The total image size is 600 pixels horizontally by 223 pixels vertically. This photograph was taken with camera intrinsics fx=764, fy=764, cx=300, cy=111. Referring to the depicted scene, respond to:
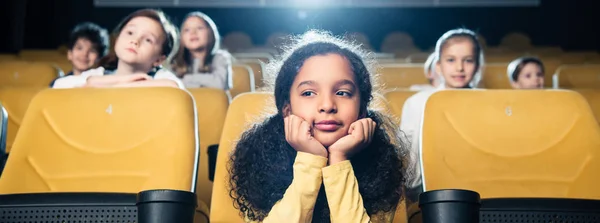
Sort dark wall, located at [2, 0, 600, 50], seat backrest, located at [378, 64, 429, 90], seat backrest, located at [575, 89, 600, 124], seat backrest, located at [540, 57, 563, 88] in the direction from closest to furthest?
seat backrest, located at [575, 89, 600, 124] < seat backrest, located at [378, 64, 429, 90] < seat backrest, located at [540, 57, 563, 88] < dark wall, located at [2, 0, 600, 50]

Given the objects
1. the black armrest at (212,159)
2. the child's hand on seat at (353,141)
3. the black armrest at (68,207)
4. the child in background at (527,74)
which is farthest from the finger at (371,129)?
the child in background at (527,74)

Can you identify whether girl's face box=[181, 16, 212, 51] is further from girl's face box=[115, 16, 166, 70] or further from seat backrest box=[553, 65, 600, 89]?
seat backrest box=[553, 65, 600, 89]

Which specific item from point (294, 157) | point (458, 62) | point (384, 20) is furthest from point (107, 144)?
point (384, 20)

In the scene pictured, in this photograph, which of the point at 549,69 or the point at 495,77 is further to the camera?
the point at 549,69

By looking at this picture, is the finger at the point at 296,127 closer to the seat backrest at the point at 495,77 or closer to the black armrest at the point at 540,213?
the black armrest at the point at 540,213

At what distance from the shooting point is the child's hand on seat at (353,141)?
1120 millimetres

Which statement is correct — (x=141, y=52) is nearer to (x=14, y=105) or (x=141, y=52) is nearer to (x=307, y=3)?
(x=14, y=105)

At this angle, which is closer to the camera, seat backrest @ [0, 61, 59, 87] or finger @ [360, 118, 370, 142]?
finger @ [360, 118, 370, 142]

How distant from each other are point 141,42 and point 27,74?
49.9 inches

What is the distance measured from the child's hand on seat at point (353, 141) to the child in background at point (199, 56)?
1595 mm

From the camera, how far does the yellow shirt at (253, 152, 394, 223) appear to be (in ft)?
3.70

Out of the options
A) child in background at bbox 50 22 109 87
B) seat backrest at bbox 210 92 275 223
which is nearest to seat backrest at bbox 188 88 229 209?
seat backrest at bbox 210 92 275 223

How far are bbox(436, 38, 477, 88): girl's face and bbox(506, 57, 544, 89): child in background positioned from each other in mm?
621

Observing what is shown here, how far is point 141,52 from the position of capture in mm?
1864
